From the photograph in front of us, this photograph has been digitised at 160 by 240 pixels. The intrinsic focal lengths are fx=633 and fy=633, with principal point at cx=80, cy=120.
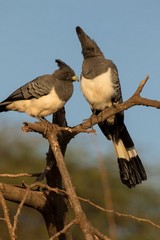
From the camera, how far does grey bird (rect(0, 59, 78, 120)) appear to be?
4949 millimetres

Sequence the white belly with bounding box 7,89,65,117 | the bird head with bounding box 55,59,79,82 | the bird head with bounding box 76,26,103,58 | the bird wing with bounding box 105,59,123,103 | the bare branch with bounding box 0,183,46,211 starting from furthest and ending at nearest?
the bird head with bounding box 76,26,103,58 < the bird head with bounding box 55,59,79,82 < the bird wing with bounding box 105,59,123,103 < the white belly with bounding box 7,89,65,117 < the bare branch with bounding box 0,183,46,211

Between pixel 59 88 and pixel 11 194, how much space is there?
1.44 meters

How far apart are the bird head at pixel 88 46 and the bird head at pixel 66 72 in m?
0.25

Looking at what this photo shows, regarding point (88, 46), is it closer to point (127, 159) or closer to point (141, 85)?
point (127, 159)

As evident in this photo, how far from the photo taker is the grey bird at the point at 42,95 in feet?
16.2

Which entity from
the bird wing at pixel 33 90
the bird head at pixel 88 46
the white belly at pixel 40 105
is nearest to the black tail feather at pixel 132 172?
the white belly at pixel 40 105

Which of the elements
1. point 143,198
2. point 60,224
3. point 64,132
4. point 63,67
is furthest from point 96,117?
point 143,198

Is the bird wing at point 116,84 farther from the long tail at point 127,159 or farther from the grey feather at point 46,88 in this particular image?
the grey feather at point 46,88

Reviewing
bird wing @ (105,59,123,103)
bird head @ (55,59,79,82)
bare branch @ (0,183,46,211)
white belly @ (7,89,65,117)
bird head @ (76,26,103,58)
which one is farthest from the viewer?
bird head @ (76,26,103,58)

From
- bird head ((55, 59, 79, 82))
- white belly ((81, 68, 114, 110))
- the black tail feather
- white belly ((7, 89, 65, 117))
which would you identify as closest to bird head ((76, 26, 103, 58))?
bird head ((55, 59, 79, 82))

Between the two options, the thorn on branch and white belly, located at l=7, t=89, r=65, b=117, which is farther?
white belly, located at l=7, t=89, r=65, b=117

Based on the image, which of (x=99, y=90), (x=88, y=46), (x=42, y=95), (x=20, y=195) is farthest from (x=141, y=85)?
(x=88, y=46)

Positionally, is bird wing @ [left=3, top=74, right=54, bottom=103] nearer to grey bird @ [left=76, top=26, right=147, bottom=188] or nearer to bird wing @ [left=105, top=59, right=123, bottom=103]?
grey bird @ [left=76, top=26, right=147, bottom=188]

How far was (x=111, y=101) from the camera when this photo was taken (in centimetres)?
504
